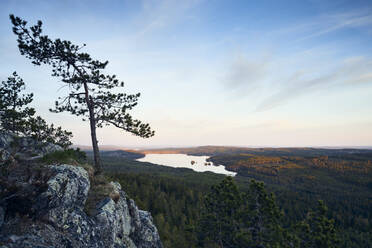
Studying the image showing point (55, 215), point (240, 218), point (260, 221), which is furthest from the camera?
point (240, 218)

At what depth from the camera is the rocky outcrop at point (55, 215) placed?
8578 mm

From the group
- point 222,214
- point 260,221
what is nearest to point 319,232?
point 260,221

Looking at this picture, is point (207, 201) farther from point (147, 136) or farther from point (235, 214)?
point (147, 136)

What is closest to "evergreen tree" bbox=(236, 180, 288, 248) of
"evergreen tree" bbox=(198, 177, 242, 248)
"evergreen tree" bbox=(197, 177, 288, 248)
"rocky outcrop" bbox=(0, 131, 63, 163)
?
"evergreen tree" bbox=(197, 177, 288, 248)

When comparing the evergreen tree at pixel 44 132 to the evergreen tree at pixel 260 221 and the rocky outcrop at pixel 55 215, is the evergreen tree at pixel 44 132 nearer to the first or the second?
the rocky outcrop at pixel 55 215

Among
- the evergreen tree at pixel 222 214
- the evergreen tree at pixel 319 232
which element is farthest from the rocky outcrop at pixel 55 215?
the evergreen tree at pixel 319 232

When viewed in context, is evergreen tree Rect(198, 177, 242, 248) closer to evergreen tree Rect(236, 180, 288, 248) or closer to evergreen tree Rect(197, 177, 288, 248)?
evergreen tree Rect(197, 177, 288, 248)

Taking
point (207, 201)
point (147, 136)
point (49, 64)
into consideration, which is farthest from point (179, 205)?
point (49, 64)

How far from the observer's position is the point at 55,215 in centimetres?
1018

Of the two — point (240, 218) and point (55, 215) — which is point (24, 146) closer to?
point (55, 215)

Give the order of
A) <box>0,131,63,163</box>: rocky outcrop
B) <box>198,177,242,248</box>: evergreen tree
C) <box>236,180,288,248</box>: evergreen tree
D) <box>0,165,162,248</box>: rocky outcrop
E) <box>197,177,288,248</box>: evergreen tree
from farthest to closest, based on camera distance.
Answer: <box>198,177,242,248</box>: evergreen tree → <box>197,177,288,248</box>: evergreen tree → <box>236,180,288,248</box>: evergreen tree → <box>0,131,63,163</box>: rocky outcrop → <box>0,165,162,248</box>: rocky outcrop

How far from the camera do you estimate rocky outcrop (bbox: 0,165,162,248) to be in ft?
28.1

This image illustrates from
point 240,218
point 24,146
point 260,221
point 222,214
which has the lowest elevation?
point 240,218

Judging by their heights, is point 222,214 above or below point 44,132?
below
